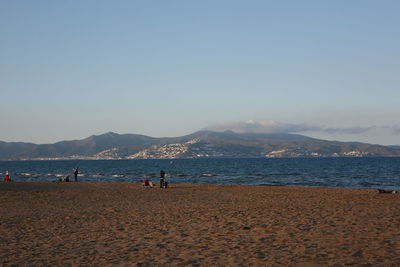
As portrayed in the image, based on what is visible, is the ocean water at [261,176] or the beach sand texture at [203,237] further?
the ocean water at [261,176]

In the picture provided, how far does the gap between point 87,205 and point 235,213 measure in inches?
378

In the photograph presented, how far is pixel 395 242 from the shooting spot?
12.2m

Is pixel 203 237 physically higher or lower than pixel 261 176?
higher

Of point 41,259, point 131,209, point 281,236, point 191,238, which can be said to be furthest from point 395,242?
point 131,209

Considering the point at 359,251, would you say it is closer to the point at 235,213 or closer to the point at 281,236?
the point at 281,236

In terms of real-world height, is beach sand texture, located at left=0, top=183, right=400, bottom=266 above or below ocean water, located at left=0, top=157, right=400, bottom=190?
above

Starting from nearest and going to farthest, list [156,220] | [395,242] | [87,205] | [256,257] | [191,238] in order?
[256,257] → [395,242] → [191,238] → [156,220] → [87,205]

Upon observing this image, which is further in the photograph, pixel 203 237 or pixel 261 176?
pixel 261 176

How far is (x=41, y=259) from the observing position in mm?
10852

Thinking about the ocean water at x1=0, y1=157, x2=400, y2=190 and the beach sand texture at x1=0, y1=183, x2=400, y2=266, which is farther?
the ocean water at x1=0, y1=157, x2=400, y2=190

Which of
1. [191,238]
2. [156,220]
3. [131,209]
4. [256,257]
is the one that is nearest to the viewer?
[256,257]

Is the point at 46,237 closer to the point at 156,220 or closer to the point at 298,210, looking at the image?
the point at 156,220

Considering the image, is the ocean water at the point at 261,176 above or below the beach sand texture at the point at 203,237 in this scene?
below

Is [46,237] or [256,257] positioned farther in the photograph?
[46,237]
